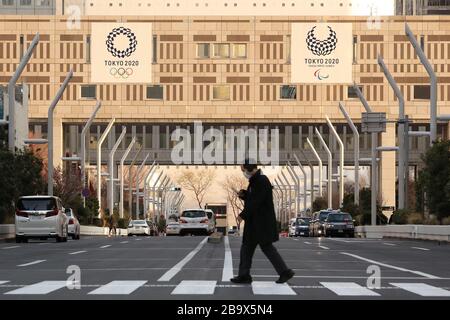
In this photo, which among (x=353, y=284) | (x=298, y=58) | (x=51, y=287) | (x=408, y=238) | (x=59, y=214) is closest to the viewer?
(x=51, y=287)

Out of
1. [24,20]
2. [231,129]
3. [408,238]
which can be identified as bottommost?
[408,238]

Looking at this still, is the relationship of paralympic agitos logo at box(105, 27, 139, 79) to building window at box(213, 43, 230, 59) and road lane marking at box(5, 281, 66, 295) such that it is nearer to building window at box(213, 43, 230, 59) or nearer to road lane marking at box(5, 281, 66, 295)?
building window at box(213, 43, 230, 59)

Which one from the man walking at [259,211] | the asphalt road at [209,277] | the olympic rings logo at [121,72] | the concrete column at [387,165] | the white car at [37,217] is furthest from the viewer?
the concrete column at [387,165]

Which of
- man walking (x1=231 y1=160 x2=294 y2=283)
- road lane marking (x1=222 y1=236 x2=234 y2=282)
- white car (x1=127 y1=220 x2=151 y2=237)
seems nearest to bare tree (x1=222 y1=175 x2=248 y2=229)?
white car (x1=127 y1=220 x2=151 y2=237)

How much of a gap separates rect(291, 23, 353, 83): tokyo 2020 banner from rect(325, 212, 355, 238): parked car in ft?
53.5

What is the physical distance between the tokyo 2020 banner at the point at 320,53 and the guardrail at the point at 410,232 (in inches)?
→ 626

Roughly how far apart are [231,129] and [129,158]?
53.5ft

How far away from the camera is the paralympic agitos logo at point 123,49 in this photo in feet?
270

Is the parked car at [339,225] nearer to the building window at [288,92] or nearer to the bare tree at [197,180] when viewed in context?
the building window at [288,92]

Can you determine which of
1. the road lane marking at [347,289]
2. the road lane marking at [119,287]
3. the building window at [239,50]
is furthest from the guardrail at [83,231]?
the road lane marking at [347,289]

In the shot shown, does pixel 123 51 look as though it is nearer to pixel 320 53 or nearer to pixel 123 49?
pixel 123 49

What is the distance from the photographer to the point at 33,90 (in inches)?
4129

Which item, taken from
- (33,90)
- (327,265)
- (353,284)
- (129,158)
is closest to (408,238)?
(327,265)

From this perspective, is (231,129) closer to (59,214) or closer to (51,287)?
(59,214)
